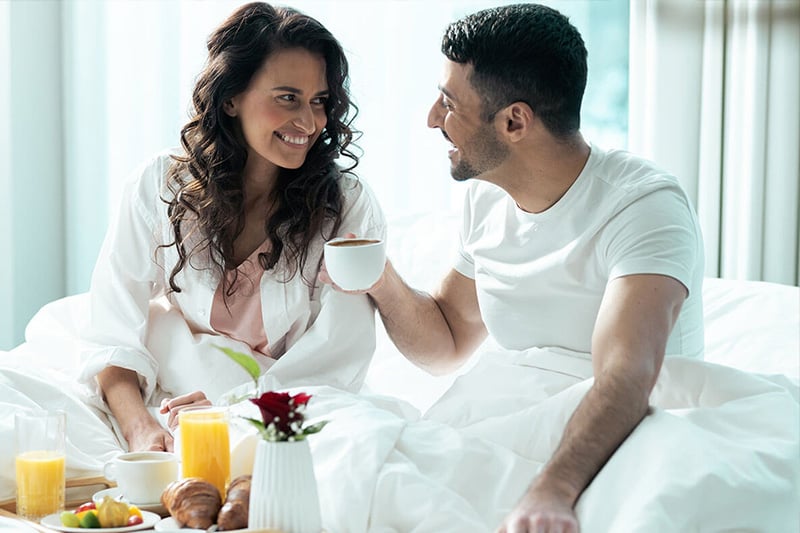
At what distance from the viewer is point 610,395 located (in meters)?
1.59

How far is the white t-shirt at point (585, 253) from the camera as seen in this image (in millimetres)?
1788

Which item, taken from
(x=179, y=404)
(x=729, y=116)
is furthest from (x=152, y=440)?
(x=729, y=116)

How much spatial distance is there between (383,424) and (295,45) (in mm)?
925

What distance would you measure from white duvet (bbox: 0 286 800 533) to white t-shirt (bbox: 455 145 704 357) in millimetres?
122

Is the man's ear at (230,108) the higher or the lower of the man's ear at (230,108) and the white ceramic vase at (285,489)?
the higher

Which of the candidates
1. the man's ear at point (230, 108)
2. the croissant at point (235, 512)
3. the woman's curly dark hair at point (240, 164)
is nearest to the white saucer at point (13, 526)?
the croissant at point (235, 512)

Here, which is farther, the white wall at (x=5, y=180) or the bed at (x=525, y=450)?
the white wall at (x=5, y=180)

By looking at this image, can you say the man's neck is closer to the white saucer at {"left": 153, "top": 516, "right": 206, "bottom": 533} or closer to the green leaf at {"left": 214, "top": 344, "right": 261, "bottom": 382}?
the green leaf at {"left": 214, "top": 344, "right": 261, "bottom": 382}

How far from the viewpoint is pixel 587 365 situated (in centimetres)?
191

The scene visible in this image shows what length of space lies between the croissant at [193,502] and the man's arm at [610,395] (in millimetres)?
412

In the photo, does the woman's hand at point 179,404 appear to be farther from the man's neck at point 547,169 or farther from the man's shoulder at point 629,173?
the man's shoulder at point 629,173

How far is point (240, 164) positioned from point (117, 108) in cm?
168

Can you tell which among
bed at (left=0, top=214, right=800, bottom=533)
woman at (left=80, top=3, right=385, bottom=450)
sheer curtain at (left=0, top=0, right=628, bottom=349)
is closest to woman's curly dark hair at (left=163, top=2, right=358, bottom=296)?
woman at (left=80, top=3, right=385, bottom=450)

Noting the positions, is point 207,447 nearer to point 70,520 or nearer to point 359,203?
point 70,520
